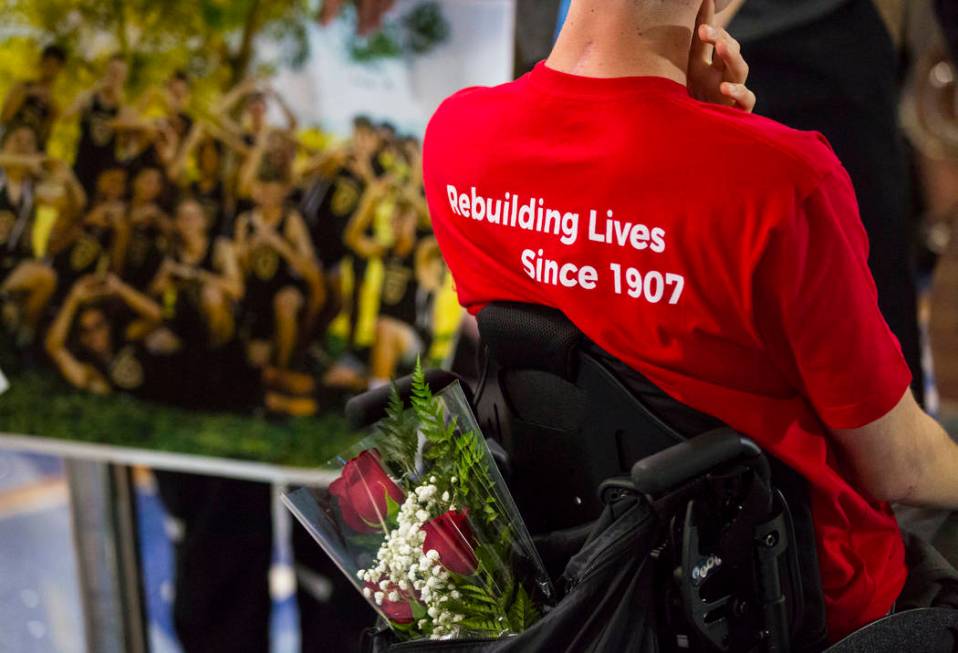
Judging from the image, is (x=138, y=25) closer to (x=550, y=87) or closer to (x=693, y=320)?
(x=550, y=87)

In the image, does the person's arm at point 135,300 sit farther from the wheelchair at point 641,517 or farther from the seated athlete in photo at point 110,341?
the wheelchair at point 641,517

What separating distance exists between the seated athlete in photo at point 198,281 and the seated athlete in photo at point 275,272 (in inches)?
1.3

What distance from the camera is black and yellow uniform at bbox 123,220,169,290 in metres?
2.40

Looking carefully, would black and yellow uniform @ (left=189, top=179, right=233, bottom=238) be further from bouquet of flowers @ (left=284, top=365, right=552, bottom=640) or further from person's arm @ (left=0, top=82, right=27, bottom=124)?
bouquet of flowers @ (left=284, top=365, right=552, bottom=640)

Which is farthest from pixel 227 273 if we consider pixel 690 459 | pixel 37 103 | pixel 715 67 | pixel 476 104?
pixel 690 459

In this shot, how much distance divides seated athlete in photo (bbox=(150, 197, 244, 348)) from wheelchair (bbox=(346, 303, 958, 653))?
3.76 ft

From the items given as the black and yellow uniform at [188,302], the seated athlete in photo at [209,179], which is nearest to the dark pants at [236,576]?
the black and yellow uniform at [188,302]

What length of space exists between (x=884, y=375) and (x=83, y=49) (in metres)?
1.80

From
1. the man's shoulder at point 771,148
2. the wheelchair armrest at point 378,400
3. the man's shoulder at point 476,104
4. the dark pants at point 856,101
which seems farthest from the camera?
the dark pants at point 856,101

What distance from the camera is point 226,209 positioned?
2367mm

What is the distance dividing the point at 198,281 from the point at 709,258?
1.52 m

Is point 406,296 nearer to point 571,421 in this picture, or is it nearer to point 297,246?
point 297,246

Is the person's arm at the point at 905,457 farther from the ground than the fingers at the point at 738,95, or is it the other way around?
the fingers at the point at 738,95

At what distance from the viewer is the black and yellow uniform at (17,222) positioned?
7.96ft
